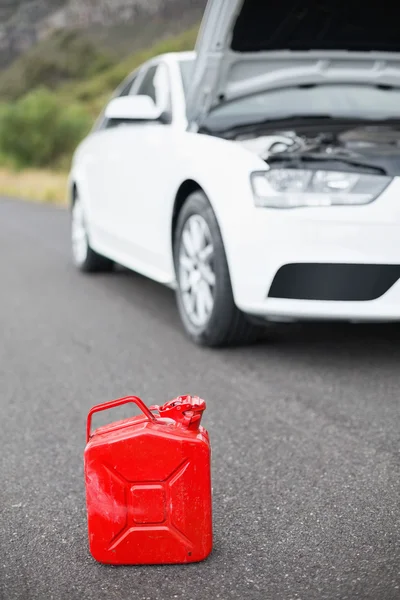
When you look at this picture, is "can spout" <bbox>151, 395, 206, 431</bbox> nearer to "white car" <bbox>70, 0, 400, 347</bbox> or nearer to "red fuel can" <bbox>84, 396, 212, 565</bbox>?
"red fuel can" <bbox>84, 396, 212, 565</bbox>

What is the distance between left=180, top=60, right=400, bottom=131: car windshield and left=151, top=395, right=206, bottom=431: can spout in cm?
264

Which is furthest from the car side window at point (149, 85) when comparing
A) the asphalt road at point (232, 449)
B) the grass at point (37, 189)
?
the grass at point (37, 189)

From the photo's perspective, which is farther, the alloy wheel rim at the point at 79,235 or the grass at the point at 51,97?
the grass at the point at 51,97

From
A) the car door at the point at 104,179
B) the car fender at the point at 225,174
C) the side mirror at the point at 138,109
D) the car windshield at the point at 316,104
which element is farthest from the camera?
the car door at the point at 104,179

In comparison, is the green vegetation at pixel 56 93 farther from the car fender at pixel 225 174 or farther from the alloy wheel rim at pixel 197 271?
the car fender at pixel 225 174

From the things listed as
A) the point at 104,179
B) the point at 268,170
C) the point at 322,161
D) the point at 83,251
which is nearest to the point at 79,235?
the point at 83,251

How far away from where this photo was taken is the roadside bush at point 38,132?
31594mm

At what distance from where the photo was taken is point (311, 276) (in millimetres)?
4227

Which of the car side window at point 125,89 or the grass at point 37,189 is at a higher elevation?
the car side window at point 125,89

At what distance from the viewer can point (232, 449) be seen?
3.35m

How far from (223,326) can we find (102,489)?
2.35m

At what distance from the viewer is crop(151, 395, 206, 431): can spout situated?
8.02ft

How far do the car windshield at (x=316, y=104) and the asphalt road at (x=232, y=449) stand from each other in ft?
3.97

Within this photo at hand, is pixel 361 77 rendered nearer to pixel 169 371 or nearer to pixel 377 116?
pixel 377 116
